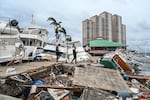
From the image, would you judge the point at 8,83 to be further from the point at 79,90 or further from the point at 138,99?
the point at 138,99

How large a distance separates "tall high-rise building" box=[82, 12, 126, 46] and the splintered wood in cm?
8361

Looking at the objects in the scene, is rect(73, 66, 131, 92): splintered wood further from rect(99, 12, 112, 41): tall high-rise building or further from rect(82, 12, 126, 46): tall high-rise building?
rect(99, 12, 112, 41): tall high-rise building

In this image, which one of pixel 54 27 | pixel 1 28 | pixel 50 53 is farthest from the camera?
pixel 54 27

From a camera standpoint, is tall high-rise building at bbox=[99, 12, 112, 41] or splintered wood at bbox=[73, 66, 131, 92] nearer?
splintered wood at bbox=[73, 66, 131, 92]

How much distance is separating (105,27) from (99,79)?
89.4 m

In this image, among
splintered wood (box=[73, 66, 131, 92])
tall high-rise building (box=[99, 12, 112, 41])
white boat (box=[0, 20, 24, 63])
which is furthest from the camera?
tall high-rise building (box=[99, 12, 112, 41])

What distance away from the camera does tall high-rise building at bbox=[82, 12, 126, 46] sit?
9981 centimetres

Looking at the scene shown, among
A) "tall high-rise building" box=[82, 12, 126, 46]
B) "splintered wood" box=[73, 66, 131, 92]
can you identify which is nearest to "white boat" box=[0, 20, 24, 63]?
"splintered wood" box=[73, 66, 131, 92]

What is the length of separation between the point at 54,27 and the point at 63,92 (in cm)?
2823

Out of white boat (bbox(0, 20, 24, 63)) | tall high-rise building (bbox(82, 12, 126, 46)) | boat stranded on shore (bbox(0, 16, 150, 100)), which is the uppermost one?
tall high-rise building (bbox(82, 12, 126, 46))

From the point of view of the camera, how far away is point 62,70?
55.6 feet

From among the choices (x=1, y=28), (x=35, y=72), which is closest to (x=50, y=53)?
(x=1, y=28)

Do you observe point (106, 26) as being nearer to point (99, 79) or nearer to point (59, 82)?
point (99, 79)

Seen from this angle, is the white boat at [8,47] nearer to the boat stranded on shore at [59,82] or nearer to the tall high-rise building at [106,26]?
the boat stranded on shore at [59,82]
